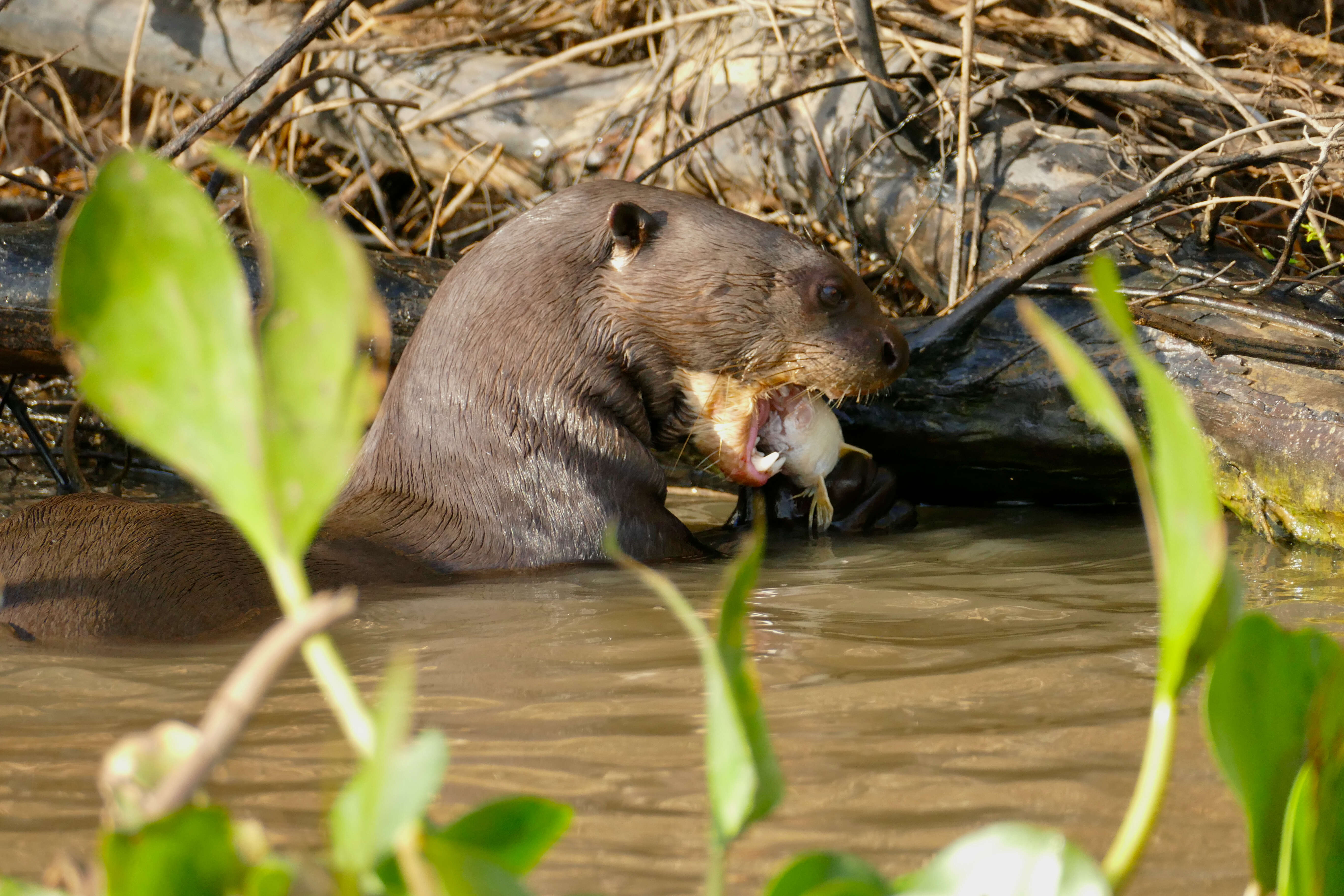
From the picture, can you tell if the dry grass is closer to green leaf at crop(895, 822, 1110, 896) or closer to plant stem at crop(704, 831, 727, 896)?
green leaf at crop(895, 822, 1110, 896)

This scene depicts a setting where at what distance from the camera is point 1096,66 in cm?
396

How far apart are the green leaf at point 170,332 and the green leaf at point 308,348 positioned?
0.01m

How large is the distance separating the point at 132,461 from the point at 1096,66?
3.48 meters

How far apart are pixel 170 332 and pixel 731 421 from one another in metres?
2.68

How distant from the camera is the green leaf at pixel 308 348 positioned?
0.64 meters

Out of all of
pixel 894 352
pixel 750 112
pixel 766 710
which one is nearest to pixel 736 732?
pixel 766 710

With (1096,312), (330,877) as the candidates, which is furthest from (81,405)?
(330,877)

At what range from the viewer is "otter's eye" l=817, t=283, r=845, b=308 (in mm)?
3252

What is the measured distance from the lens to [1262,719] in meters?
0.82

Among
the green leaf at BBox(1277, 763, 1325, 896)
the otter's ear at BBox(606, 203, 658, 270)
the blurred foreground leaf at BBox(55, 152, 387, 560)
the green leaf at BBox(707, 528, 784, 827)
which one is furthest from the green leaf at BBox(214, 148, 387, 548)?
the otter's ear at BBox(606, 203, 658, 270)

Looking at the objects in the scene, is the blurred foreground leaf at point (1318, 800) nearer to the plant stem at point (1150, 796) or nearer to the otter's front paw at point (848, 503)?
the plant stem at point (1150, 796)

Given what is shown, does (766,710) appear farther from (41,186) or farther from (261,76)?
(41,186)

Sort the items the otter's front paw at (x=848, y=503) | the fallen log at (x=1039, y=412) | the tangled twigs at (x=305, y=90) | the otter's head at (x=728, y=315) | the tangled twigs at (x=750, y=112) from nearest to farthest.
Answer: the fallen log at (x=1039, y=412) < the otter's head at (x=728, y=315) < the otter's front paw at (x=848, y=503) < the tangled twigs at (x=305, y=90) < the tangled twigs at (x=750, y=112)

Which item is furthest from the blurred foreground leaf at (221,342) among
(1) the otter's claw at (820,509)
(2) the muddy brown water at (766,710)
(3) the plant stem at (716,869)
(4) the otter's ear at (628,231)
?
(1) the otter's claw at (820,509)
